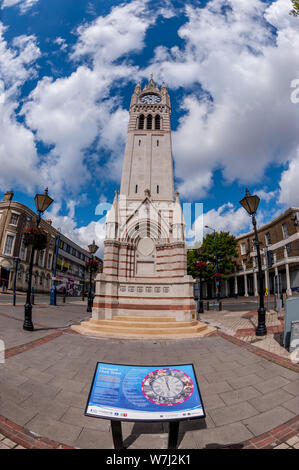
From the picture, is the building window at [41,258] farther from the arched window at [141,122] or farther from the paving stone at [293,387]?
the paving stone at [293,387]

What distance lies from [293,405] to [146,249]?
10.2m

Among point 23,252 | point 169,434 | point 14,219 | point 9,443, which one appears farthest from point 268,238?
point 14,219

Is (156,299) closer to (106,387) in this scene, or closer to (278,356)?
(278,356)

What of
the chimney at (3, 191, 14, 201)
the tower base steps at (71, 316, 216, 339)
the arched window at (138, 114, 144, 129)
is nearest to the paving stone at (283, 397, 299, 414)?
the tower base steps at (71, 316, 216, 339)

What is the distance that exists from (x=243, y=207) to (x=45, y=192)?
9.34 m

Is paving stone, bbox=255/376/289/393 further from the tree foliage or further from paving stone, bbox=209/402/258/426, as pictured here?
the tree foliage

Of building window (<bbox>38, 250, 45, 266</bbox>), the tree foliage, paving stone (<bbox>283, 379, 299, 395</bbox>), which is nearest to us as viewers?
paving stone (<bbox>283, 379, 299, 395</bbox>)

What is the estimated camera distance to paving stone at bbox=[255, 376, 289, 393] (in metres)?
4.15

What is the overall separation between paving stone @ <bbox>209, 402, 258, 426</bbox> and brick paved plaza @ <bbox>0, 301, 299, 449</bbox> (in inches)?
0.6

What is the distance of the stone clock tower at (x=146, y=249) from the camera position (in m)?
10.2

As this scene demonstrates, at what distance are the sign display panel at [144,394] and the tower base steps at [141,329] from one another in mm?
5883

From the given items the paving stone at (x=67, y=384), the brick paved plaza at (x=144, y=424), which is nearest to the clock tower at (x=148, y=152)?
the brick paved plaza at (x=144, y=424)

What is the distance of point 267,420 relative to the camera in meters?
3.23
